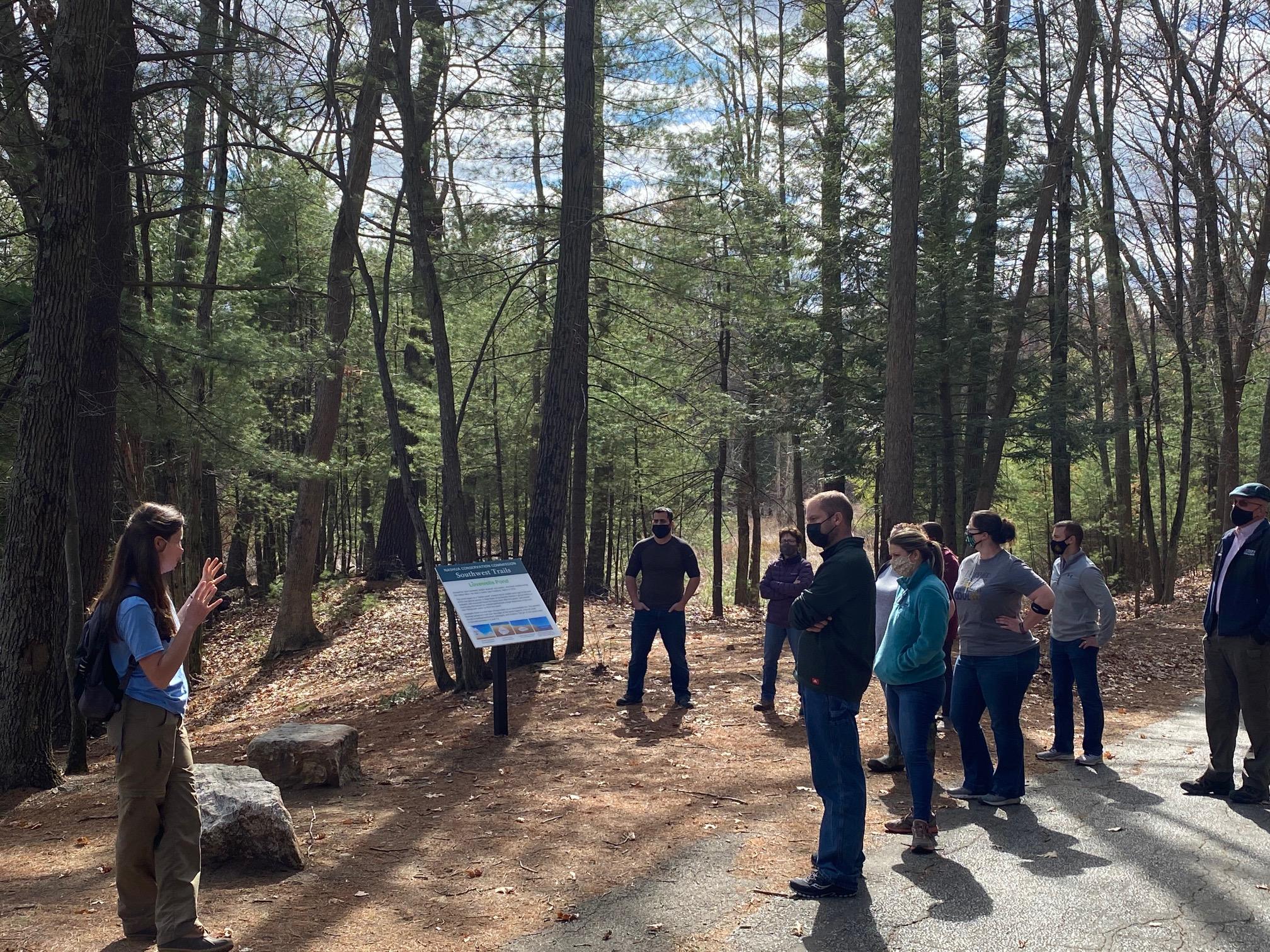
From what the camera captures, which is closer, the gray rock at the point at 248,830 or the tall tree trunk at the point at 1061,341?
the gray rock at the point at 248,830

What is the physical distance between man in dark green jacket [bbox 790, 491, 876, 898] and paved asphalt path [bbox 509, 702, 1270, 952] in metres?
0.18

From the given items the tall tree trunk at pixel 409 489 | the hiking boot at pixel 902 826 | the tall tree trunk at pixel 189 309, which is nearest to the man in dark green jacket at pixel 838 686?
the hiking boot at pixel 902 826

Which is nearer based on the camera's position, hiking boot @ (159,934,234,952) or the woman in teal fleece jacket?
hiking boot @ (159,934,234,952)

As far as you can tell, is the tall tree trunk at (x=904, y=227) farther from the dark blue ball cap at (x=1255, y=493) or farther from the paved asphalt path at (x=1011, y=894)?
the paved asphalt path at (x=1011, y=894)

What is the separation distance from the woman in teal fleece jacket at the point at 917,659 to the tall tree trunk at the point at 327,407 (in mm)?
9224

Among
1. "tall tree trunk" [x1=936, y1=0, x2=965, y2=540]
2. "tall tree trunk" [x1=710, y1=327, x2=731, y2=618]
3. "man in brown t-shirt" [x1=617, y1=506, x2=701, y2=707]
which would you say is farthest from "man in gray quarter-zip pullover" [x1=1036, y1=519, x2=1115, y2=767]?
"tall tree trunk" [x1=710, y1=327, x2=731, y2=618]

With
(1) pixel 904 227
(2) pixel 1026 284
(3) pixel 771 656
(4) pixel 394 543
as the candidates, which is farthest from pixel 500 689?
(4) pixel 394 543

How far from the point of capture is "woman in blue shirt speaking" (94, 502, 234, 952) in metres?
4.13

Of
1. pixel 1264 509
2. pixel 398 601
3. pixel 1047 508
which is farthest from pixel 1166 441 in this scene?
pixel 1264 509

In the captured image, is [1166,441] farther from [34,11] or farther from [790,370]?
[34,11]

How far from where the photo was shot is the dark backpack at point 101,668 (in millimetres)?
4141

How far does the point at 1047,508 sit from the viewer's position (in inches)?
1147

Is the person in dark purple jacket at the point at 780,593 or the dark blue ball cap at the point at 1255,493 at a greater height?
the dark blue ball cap at the point at 1255,493

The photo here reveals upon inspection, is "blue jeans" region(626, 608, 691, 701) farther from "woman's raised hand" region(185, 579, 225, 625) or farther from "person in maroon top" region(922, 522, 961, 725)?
"woman's raised hand" region(185, 579, 225, 625)
